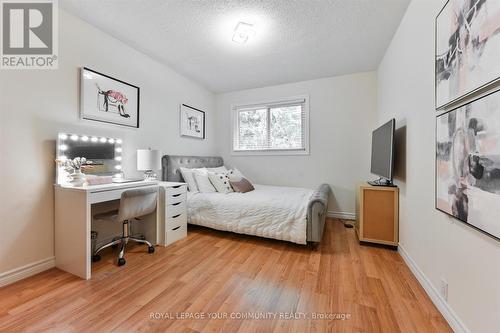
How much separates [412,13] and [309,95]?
1987 mm

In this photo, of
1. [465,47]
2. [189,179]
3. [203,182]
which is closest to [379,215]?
[465,47]

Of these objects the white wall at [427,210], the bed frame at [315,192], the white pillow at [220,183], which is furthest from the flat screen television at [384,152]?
the white pillow at [220,183]

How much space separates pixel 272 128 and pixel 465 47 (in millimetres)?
3126

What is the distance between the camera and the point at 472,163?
3.58ft

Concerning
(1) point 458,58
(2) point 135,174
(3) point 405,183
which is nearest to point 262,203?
(3) point 405,183

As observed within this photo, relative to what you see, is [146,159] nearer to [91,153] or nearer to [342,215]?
[91,153]

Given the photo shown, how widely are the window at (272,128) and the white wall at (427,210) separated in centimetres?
153

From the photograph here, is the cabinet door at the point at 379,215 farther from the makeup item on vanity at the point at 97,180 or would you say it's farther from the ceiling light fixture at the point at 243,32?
the makeup item on vanity at the point at 97,180

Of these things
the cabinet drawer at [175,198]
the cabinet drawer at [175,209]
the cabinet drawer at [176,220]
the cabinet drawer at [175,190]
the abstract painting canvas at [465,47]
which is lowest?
the cabinet drawer at [176,220]

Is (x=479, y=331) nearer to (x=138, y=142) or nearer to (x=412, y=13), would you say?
(x=412, y=13)

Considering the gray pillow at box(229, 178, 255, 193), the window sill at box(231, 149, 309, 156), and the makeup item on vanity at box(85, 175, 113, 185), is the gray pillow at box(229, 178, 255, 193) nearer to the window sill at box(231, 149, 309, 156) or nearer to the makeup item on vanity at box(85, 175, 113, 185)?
the window sill at box(231, 149, 309, 156)

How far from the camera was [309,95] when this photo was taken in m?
3.85

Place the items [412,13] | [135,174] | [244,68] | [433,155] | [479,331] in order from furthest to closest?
[244,68], [135,174], [412,13], [433,155], [479,331]

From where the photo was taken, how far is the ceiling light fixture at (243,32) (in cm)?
223
